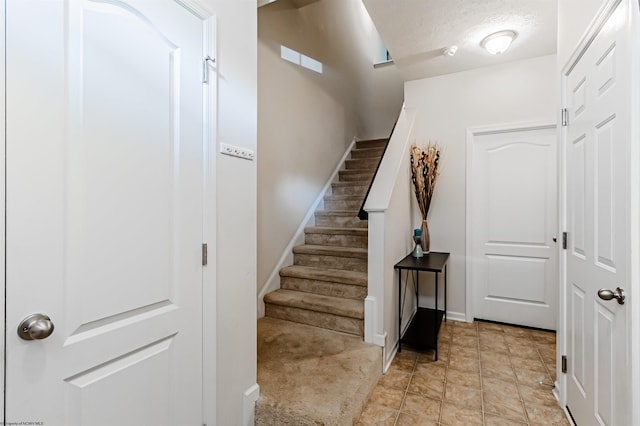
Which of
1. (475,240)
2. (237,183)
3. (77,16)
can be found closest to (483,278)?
(475,240)

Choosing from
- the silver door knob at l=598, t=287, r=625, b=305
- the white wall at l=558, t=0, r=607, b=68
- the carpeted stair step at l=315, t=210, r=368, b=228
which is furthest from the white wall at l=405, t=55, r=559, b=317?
the silver door knob at l=598, t=287, r=625, b=305

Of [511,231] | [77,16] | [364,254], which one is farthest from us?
[511,231]

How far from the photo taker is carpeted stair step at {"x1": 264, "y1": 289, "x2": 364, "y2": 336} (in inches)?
94.0

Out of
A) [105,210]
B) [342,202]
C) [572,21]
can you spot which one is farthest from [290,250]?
[572,21]

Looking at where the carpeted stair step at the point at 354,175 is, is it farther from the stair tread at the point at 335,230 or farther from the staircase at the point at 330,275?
the stair tread at the point at 335,230

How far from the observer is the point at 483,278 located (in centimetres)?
320

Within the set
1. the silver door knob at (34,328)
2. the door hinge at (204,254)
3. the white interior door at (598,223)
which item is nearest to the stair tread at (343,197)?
the white interior door at (598,223)

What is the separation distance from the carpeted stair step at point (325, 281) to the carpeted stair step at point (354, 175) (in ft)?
5.38

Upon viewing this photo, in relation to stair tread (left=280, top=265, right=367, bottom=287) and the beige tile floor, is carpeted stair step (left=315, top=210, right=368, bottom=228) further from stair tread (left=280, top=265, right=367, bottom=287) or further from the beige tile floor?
the beige tile floor

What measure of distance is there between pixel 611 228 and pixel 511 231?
191 cm

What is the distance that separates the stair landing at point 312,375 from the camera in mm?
1571

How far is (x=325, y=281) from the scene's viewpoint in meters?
2.74

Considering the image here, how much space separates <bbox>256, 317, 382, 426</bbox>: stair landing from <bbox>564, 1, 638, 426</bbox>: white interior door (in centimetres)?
114

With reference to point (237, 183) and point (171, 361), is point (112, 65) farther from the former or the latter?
point (171, 361)
